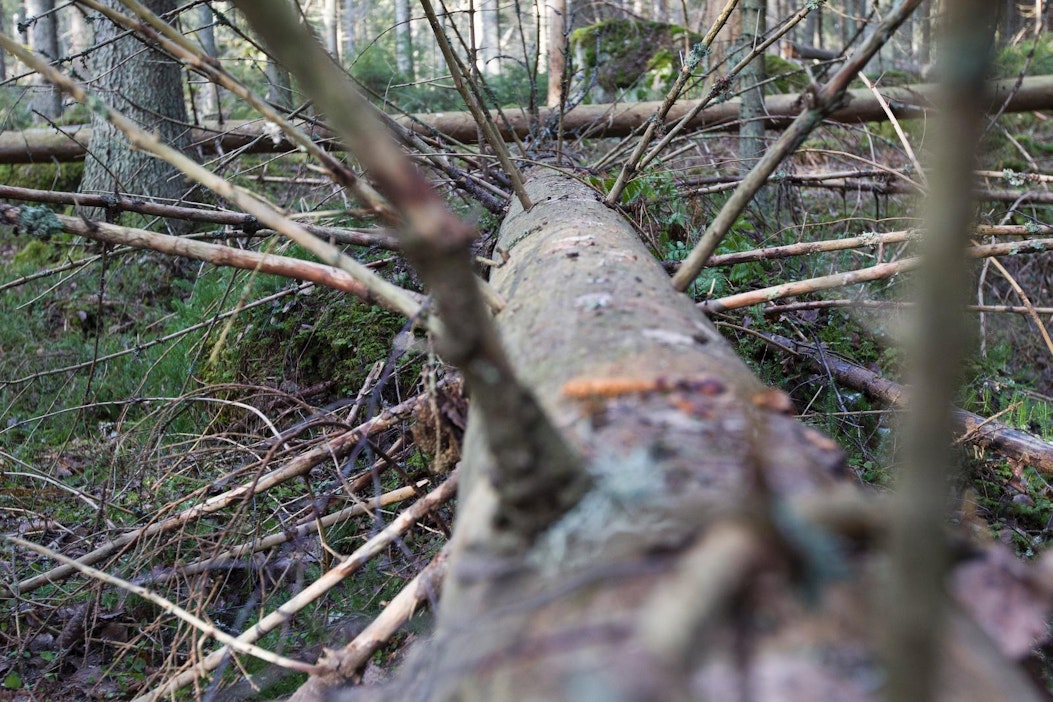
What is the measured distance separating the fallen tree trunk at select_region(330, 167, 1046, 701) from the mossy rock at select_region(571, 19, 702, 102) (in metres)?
7.76

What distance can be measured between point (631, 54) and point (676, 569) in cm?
945

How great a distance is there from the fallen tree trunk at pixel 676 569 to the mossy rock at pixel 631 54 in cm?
776

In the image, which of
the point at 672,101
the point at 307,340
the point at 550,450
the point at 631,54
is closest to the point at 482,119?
the point at 672,101

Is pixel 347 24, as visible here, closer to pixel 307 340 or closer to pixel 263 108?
pixel 307 340

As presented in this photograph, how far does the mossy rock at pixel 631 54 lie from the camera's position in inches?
335

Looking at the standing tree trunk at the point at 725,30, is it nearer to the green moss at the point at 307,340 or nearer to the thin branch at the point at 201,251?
the green moss at the point at 307,340

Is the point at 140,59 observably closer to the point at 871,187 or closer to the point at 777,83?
the point at 871,187

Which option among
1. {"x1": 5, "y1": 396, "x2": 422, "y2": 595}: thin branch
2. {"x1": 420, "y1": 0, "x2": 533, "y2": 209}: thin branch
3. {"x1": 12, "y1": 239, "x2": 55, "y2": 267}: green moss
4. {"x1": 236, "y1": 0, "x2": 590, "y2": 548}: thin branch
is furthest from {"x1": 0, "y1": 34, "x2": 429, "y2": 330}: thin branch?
{"x1": 12, "y1": 239, "x2": 55, "y2": 267}: green moss

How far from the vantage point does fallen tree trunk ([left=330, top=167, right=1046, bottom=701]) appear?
1.92 feet

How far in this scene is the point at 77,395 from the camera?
420cm

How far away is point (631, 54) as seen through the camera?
9.16 metres

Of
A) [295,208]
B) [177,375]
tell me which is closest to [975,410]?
[177,375]

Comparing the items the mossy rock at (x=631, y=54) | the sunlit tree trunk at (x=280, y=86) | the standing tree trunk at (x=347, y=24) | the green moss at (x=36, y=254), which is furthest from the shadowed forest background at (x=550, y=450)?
the standing tree trunk at (x=347, y=24)

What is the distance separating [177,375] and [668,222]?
2738 mm
